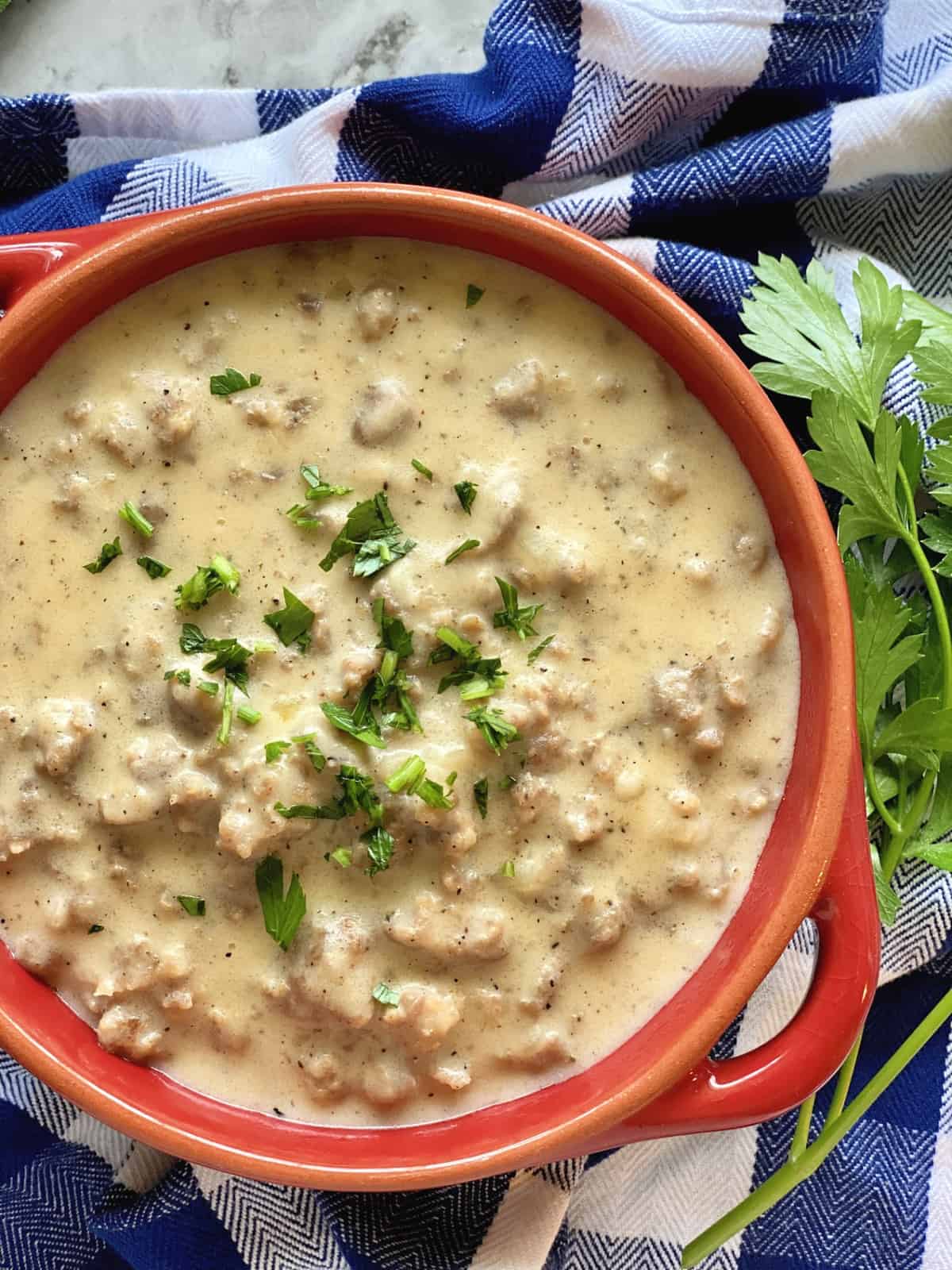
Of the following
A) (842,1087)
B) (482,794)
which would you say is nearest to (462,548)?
(482,794)

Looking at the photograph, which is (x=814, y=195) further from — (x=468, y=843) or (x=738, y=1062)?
(x=738, y=1062)

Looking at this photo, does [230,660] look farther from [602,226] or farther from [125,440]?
[602,226]

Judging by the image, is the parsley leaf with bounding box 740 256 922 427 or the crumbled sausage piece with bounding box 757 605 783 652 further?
the parsley leaf with bounding box 740 256 922 427

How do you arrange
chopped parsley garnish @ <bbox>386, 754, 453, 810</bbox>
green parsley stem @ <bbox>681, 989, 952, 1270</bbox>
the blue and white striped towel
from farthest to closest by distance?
1. the blue and white striped towel
2. green parsley stem @ <bbox>681, 989, 952, 1270</bbox>
3. chopped parsley garnish @ <bbox>386, 754, 453, 810</bbox>

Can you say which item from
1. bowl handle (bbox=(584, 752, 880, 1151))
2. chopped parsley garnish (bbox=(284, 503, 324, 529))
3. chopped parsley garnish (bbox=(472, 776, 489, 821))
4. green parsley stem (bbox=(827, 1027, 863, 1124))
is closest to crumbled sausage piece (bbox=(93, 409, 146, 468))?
chopped parsley garnish (bbox=(284, 503, 324, 529))

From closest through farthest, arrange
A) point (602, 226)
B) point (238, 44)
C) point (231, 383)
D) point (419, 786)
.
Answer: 1. point (419, 786)
2. point (231, 383)
3. point (602, 226)
4. point (238, 44)

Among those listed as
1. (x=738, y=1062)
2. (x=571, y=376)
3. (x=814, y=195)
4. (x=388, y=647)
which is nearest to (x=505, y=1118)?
(x=738, y=1062)

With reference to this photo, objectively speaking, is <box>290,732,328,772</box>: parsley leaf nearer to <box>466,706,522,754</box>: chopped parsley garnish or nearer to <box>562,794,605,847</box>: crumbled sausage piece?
<box>466,706,522,754</box>: chopped parsley garnish
